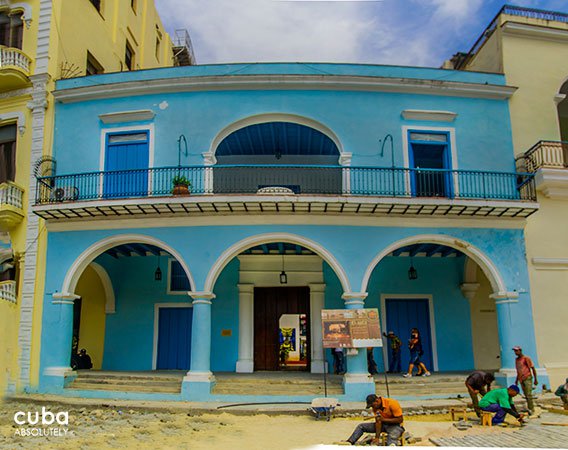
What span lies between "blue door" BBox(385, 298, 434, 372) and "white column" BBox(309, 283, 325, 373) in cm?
192

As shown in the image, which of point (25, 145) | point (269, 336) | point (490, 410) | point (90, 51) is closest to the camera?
point (490, 410)

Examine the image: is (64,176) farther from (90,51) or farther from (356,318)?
(356,318)

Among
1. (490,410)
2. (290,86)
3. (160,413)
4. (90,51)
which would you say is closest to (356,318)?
(490,410)

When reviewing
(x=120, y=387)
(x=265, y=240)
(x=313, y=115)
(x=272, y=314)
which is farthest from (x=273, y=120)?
(x=120, y=387)

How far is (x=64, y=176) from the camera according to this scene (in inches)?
524

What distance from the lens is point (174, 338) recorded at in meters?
15.4

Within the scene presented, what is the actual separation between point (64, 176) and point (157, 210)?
8.74ft

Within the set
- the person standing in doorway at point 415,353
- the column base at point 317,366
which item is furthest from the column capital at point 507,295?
the column base at point 317,366

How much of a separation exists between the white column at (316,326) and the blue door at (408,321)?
6.31 ft

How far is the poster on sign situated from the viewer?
11719 millimetres

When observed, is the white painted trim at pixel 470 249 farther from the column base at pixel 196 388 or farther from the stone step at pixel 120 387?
the stone step at pixel 120 387

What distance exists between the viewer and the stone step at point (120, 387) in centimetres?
1230

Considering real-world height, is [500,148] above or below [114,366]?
above

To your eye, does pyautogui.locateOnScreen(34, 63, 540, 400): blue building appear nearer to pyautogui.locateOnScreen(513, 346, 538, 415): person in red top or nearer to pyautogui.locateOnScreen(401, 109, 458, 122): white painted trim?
pyautogui.locateOnScreen(401, 109, 458, 122): white painted trim
